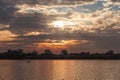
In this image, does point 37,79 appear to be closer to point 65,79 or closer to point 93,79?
point 65,79

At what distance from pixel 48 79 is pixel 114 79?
17.4 metres

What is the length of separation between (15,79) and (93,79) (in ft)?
68.4

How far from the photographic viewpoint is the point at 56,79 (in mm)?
101125

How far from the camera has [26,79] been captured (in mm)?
101562

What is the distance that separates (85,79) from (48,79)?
388 inches

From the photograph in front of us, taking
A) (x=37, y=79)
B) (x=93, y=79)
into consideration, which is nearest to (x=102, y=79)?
(x=93, y=79)

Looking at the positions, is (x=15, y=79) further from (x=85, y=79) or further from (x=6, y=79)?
(x=85, y=79)

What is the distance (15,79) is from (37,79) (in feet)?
19.7

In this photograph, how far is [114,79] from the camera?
10031 centimetres

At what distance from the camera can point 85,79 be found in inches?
3967

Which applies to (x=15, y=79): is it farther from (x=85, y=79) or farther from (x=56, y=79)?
(x=85, y=79)

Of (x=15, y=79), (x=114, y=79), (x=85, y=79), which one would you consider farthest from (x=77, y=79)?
(x=15, y=79)

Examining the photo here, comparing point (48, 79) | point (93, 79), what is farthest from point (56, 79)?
point (93, 79)

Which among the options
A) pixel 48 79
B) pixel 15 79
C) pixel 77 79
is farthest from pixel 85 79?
pixel 15 79
